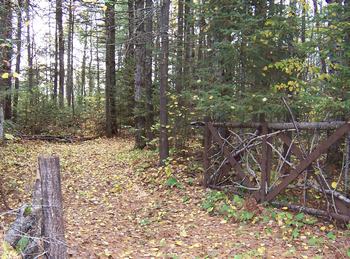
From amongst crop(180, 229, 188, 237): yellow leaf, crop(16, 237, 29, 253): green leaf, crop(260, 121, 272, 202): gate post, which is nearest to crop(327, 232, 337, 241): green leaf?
crop(260, 121, 272, 202): gate post

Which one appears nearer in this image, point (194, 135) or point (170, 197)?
point (170, 197)

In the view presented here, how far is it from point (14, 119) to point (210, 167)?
1342 centimetres

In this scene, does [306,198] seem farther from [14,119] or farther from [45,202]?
[14,119]

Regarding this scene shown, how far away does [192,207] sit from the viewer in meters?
8.09

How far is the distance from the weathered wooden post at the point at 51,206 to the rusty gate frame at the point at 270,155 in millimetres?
4405

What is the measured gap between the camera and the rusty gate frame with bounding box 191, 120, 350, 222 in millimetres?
6180

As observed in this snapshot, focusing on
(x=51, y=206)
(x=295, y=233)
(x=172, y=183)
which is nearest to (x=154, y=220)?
(x=172, y=183)

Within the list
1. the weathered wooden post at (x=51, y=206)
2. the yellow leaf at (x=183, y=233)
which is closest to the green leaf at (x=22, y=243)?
the weathered wooden post at (x=51, y=206)

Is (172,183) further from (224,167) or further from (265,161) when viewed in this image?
(265,161)

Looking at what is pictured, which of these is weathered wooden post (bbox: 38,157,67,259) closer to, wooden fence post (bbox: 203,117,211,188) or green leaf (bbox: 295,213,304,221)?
green leaf (bbox: 295,213,304,221)

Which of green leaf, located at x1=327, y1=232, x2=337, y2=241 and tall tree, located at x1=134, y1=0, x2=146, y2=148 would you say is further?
tall tree, located at x1=134, y1=0, x2=146, y2=148

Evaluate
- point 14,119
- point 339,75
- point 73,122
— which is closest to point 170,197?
point 339,75

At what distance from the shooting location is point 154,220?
7633 millimetres

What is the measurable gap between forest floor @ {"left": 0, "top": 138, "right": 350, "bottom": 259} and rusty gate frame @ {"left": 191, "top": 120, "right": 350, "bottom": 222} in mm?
421
